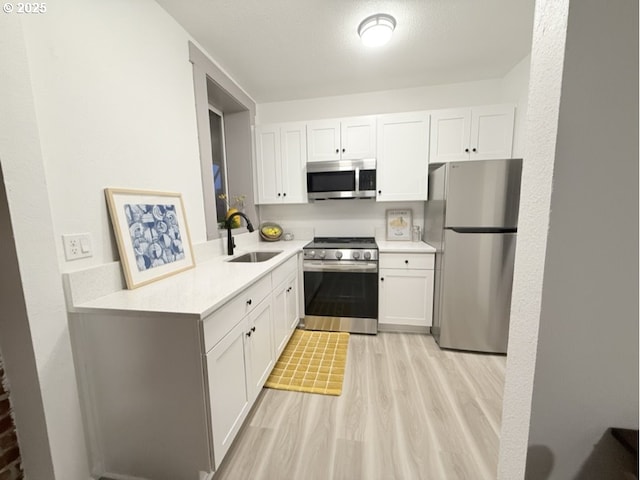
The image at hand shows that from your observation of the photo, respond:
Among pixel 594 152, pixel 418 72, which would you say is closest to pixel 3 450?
pixel 594 152

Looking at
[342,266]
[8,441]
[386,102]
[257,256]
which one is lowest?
[8,441]

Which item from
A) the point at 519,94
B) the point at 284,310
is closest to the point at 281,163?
the point at 284,310

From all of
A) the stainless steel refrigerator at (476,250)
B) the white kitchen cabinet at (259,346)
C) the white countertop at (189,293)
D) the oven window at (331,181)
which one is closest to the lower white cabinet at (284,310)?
the white kitchen cabinet at (259,346)

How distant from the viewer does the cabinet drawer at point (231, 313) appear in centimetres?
104

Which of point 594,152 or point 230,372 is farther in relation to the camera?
point 230,372

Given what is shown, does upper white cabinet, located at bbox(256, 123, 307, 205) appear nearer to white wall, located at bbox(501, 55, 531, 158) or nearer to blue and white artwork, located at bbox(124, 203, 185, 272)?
blue and white artwork, located at bbox(124, 203, 185, 272)

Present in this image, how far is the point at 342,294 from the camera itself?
2.48 meters

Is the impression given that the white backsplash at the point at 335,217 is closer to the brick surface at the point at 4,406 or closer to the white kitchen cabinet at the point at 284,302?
the white kitchen cabinet at the point at 284,302

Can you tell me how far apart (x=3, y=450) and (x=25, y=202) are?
1.00 meters

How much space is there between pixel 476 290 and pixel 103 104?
278 centimetres

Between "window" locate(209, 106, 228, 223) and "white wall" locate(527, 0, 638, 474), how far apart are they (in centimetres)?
257

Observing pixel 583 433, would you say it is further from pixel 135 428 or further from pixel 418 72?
pixel 418 72

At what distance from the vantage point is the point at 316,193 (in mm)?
2662
